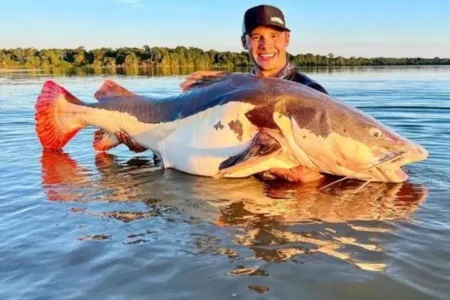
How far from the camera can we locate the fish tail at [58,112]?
6.66m

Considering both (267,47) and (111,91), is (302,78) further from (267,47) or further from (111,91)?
(111,91)

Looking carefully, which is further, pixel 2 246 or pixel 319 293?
pixel 2 246

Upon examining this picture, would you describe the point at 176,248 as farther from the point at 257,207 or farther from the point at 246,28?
the point at 246,28

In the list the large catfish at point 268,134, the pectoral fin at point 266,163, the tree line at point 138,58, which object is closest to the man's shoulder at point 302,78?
the large catfish at point 268,134

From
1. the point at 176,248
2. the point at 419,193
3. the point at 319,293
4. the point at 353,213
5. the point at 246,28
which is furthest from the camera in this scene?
the point at 246,28

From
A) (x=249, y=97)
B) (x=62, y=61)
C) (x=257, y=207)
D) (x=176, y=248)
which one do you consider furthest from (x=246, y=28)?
(x=62, y=61)

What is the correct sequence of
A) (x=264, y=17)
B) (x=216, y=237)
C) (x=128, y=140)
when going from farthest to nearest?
1. (x=128, y=140)
2. (x=264, y=17)
3. (x=216, y=237)

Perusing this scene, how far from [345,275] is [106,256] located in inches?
57.3

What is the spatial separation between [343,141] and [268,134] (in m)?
0.68

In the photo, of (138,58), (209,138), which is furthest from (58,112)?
(138,58)

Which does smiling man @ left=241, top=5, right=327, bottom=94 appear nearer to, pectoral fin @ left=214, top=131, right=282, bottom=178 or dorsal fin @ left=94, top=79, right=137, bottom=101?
pectoral fin @ left=214, top=131, right=282, bottom=178

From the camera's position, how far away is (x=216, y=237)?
3.58m

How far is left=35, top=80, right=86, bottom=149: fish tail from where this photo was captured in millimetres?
→ 6660

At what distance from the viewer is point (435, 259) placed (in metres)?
3.13
